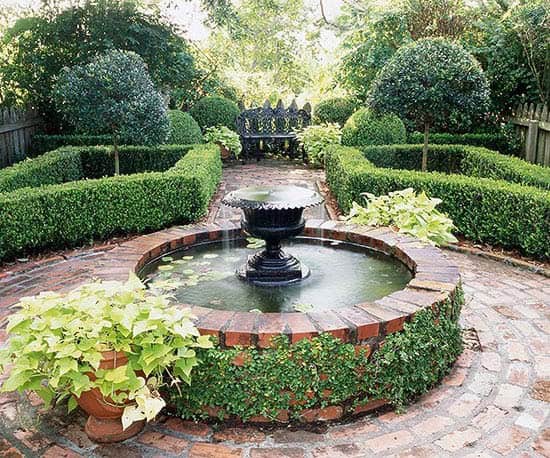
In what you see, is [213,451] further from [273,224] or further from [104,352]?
[273,224]

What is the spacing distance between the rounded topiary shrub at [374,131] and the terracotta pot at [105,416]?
7871 millimetres

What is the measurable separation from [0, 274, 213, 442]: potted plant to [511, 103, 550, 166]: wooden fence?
779 cm

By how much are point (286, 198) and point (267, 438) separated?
1.51m

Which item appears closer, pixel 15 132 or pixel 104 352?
pixel 104 352

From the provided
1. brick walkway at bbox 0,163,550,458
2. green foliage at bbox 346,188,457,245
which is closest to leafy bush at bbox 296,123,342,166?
green foliage at bbox 346,188,457,245

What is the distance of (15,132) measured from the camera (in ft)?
30.6

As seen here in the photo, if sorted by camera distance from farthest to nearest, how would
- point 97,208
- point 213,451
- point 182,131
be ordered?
point 182,131
point 97,208
point 213,451

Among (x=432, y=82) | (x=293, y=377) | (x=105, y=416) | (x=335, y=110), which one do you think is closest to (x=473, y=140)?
(x=335, y=110)

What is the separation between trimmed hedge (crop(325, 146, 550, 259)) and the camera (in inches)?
199

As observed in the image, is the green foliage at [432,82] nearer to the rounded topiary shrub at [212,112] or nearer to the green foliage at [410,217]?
the green foliage at [410,217]

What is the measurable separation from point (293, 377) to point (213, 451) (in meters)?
0.47

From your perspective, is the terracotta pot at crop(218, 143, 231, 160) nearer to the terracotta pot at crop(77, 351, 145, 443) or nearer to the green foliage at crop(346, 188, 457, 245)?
the green foliage at crop(346, 188, 457, 245)

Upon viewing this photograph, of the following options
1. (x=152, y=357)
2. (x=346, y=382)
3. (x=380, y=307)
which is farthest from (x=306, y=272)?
(x=152, y=357)

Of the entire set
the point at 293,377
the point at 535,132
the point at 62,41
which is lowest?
the point at 293,377
